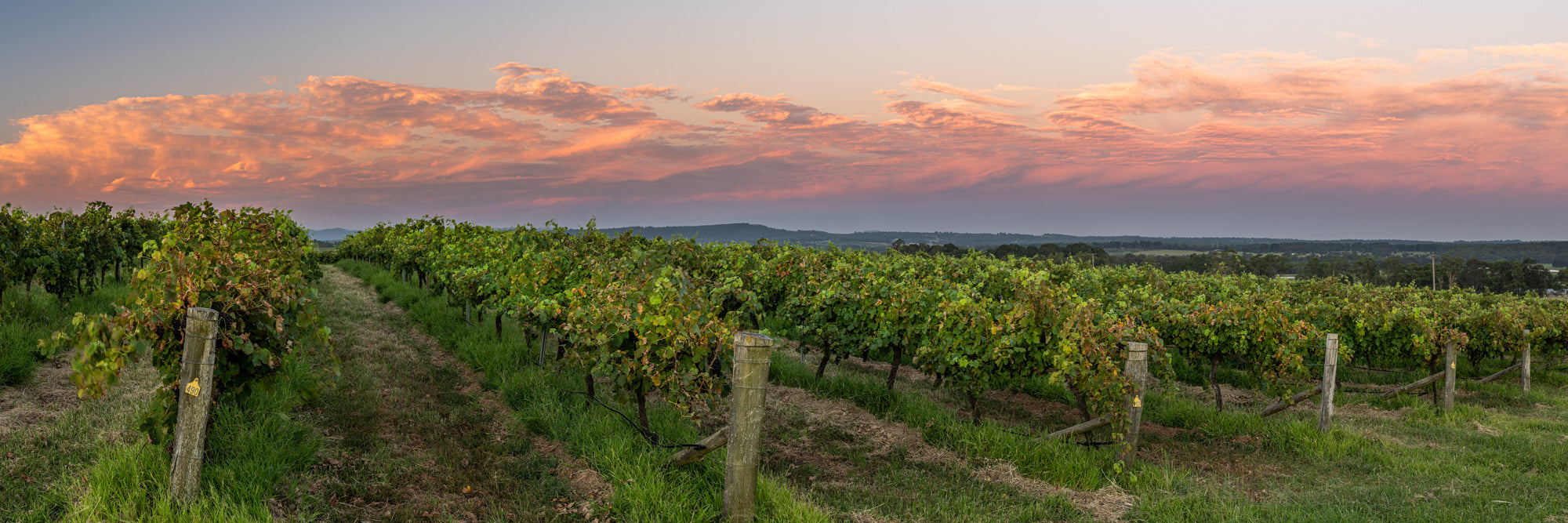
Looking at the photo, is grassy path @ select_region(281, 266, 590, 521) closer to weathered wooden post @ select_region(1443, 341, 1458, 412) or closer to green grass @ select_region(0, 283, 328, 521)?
green grass @ select_region(0, 283, 328, 521)

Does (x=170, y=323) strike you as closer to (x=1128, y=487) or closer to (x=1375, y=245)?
(x=1128, y=487)

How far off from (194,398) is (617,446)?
109 inches

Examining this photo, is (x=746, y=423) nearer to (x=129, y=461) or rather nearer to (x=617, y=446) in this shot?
(x=617, y=446)

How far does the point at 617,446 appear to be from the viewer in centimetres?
564

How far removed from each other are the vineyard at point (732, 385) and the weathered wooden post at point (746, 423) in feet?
0.18

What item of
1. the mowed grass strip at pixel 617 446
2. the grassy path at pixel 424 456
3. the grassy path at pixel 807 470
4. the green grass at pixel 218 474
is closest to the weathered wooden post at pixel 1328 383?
the grassy path at pixel 807 470

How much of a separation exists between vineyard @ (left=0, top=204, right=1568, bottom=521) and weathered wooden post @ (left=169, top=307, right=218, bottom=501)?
2 cm

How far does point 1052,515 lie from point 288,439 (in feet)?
20.4

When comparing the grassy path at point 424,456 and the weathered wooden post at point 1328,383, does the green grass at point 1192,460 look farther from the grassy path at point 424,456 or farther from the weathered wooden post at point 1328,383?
the grassy path at point 424,456

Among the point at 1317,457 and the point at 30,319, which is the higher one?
the point at 30,319

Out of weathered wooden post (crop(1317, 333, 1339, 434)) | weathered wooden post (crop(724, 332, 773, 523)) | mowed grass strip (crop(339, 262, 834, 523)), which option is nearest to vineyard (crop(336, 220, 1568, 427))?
weathered wooden post (crop(1317, 333, 1339, 434))

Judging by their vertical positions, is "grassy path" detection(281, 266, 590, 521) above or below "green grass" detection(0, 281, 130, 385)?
below

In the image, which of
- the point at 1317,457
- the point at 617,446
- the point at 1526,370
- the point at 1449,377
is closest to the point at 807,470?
the point at 617,446

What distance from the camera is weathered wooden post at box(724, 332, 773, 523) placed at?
439 centimetres
